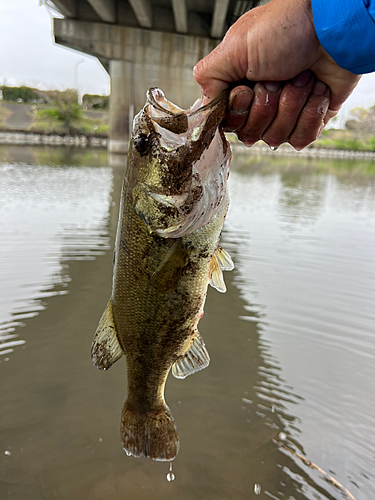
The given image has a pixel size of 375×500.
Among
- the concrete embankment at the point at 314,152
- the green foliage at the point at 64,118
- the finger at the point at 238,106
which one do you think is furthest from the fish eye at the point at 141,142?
the green foliage at the point at 64,118

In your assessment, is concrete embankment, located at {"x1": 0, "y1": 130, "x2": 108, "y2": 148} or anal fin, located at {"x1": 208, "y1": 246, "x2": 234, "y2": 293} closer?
anal fin, located at {"x1": 208, "y1": 246, "x2": 234, "y2": 293}

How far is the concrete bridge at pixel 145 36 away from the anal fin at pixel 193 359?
1669 centimetres

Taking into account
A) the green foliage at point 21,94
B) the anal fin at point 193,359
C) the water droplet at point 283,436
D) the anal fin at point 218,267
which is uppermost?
the green foliage at point 21,94

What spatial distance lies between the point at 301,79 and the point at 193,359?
1.66 meters

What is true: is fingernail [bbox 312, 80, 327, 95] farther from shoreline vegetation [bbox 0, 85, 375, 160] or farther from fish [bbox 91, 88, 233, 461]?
shoreline vegetation [bbox 0, 85, 375, 160]

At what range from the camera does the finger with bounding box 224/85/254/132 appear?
1.88m

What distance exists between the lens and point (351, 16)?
1.63m

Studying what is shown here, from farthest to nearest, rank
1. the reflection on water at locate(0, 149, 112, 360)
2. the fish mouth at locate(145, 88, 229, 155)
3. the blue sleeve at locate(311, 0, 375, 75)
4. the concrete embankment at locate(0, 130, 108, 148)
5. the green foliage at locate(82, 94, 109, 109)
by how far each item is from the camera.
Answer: the green foliage at locate(82, 94, 109, 109) → the concrete embankment at locate(0, 130, 108, 148) → the reflection on water at locate(0, 149, 112, 360) → the fish mouth at locate(145, 88, 229, 155) → the blue sleeve at locate(311, 0, 375, 75)

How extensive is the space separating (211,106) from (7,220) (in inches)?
315

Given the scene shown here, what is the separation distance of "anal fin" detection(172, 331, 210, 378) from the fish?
0.05ft

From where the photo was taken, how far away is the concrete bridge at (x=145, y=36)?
17.1 m

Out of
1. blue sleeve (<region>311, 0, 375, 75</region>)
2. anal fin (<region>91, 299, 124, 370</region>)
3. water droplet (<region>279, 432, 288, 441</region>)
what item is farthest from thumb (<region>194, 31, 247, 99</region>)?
water droplet (<region>279, 432, 288, 441</region>)

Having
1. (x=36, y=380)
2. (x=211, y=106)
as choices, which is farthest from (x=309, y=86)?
(x=36, y=380)

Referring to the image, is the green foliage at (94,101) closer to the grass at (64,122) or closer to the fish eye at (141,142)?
the grass at (64,122)
